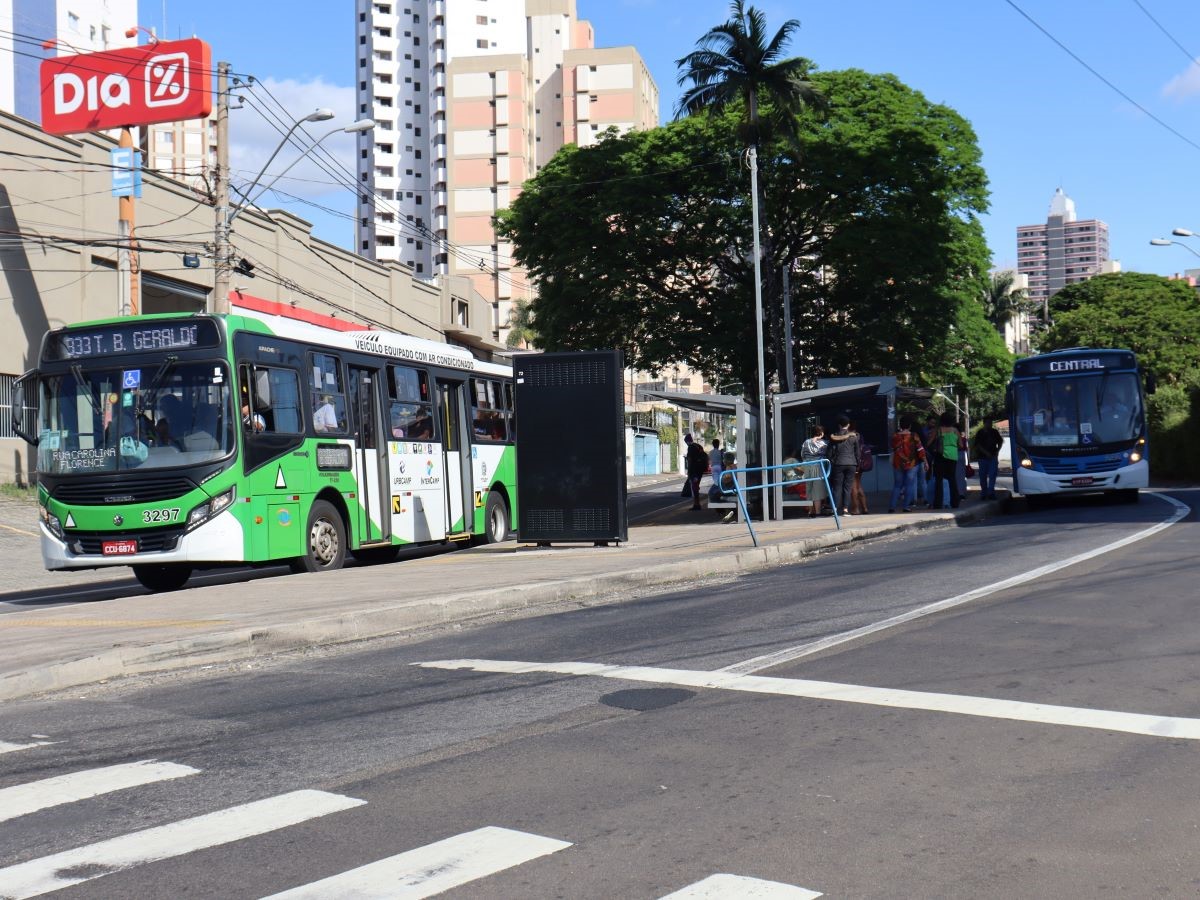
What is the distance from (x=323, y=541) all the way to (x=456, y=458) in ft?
14.2

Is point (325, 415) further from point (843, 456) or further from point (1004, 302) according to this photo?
point (1004, 302)

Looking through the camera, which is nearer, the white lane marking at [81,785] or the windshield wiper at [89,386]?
the white lane marking at [81,785]

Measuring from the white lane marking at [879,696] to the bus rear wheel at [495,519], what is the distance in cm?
1339

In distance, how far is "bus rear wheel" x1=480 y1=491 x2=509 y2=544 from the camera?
21.7 metres

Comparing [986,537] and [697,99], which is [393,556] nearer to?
[986,537]

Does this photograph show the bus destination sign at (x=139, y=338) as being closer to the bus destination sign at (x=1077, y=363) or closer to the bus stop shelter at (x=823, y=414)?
the bus stop shelter at (x=823, y=414)

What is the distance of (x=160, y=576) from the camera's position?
1631cm

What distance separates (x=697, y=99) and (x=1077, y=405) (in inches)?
533

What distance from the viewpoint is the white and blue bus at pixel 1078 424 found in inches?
998

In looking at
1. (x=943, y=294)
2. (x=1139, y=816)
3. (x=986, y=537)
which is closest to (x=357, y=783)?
(x=1139, y=816)

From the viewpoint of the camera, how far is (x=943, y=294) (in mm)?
33969

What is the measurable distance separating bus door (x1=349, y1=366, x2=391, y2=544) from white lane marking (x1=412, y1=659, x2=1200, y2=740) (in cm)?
926

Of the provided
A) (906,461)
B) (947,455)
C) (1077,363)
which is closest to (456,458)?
(906,461)

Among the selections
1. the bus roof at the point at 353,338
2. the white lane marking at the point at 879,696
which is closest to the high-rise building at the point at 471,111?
the bus roof at the point at 353,338
